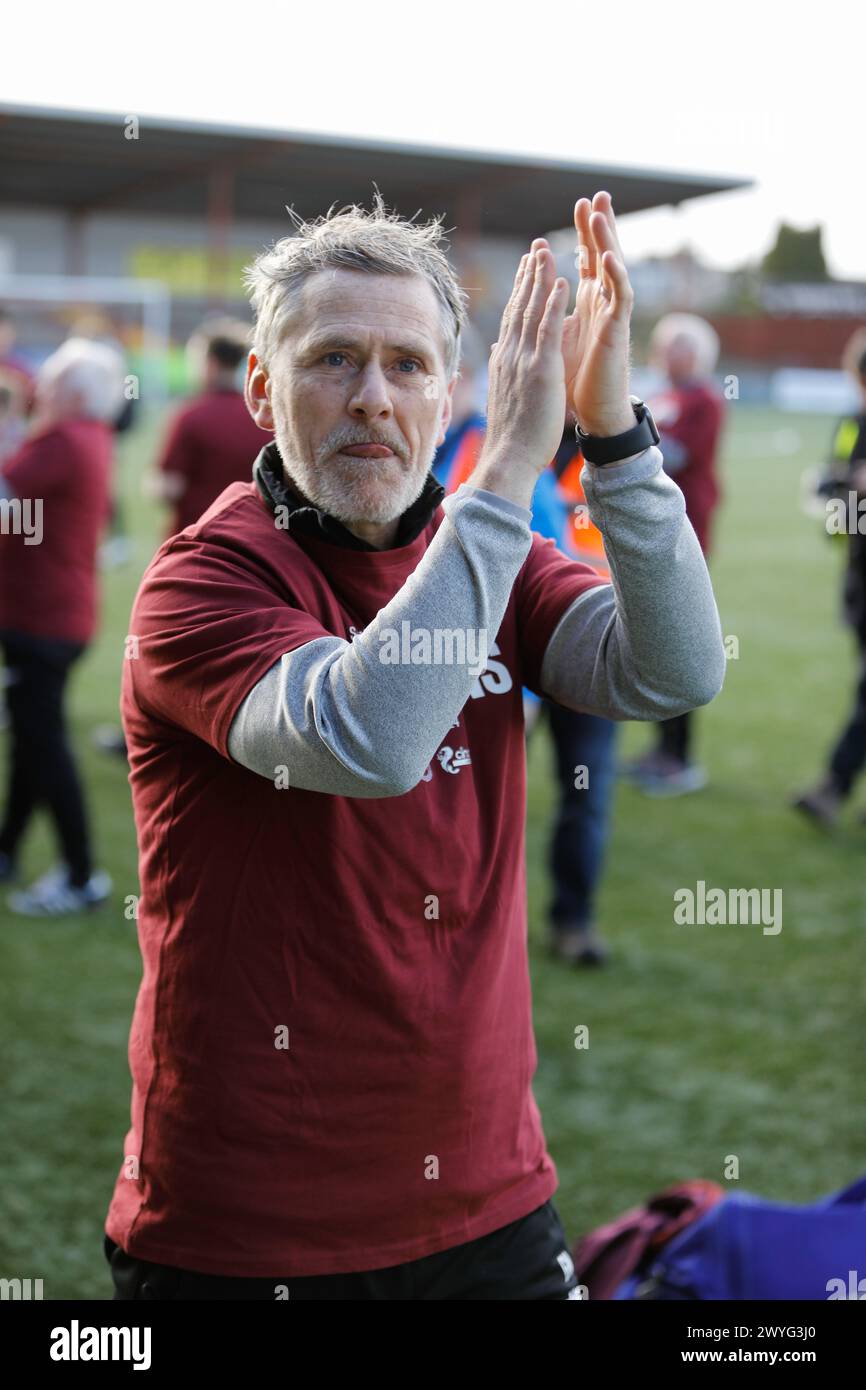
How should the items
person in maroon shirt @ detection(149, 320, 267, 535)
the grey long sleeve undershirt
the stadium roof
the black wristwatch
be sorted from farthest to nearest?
1. person in maroon shirt @ detection(149, 320, 267, 535)
2. the stadium roof
3. the black wristwatch
4. the grey long sleeve undershirt

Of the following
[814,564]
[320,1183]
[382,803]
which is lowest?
[320,1183]

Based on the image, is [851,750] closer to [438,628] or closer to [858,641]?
[858,641]

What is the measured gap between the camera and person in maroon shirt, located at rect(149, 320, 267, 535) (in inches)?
240

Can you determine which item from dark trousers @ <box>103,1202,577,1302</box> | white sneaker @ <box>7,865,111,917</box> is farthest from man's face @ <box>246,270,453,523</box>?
white sneaker @ <box>7,865,111,917</box>

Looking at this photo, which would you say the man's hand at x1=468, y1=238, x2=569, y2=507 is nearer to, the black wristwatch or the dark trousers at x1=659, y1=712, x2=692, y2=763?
the black wristwatch

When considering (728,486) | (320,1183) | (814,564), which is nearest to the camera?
(320,1183)

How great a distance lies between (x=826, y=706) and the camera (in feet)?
29.1

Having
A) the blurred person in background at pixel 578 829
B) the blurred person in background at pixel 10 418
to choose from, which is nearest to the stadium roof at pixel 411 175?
the blurred person in background at pixel 578 829

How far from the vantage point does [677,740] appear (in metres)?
7.16

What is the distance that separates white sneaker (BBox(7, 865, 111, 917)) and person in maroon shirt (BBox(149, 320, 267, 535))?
5.63ft

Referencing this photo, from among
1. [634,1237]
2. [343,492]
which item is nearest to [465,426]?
[634,1237]
